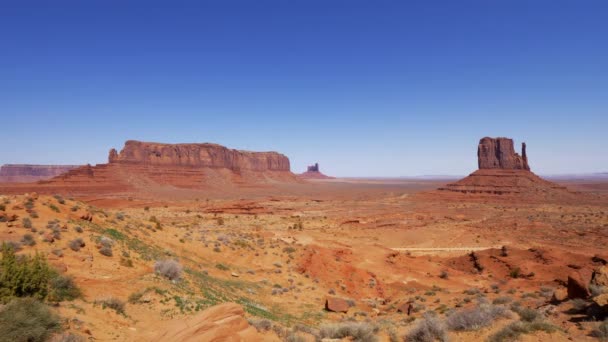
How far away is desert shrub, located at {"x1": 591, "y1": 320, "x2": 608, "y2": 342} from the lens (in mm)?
6777

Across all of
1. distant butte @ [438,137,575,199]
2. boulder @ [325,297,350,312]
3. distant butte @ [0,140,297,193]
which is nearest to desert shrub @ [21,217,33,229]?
boulder @ [325,297,350,312]

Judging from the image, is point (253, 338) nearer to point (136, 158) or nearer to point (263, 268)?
point (263, 268)

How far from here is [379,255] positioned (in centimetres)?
2567

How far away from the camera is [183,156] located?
11944 cm

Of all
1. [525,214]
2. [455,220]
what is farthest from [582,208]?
[455,220]

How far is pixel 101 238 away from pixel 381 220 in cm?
4070

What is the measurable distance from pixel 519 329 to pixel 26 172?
197m

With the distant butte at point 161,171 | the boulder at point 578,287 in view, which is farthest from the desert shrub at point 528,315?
the distant butte at point 161,171

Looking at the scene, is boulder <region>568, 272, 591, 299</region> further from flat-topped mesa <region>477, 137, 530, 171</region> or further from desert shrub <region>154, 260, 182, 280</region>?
flat-topped mesa <region>477, 137, 530, 171</region>

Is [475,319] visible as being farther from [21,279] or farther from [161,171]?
[161,171]

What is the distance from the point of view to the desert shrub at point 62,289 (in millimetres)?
7411

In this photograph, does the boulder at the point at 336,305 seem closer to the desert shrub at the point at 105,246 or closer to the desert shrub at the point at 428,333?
the desert shrub at the point at 428,333

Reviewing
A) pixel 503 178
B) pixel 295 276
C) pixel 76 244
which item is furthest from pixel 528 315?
pixel 503 178

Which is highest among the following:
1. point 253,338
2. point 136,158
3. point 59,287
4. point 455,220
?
point 136,158
